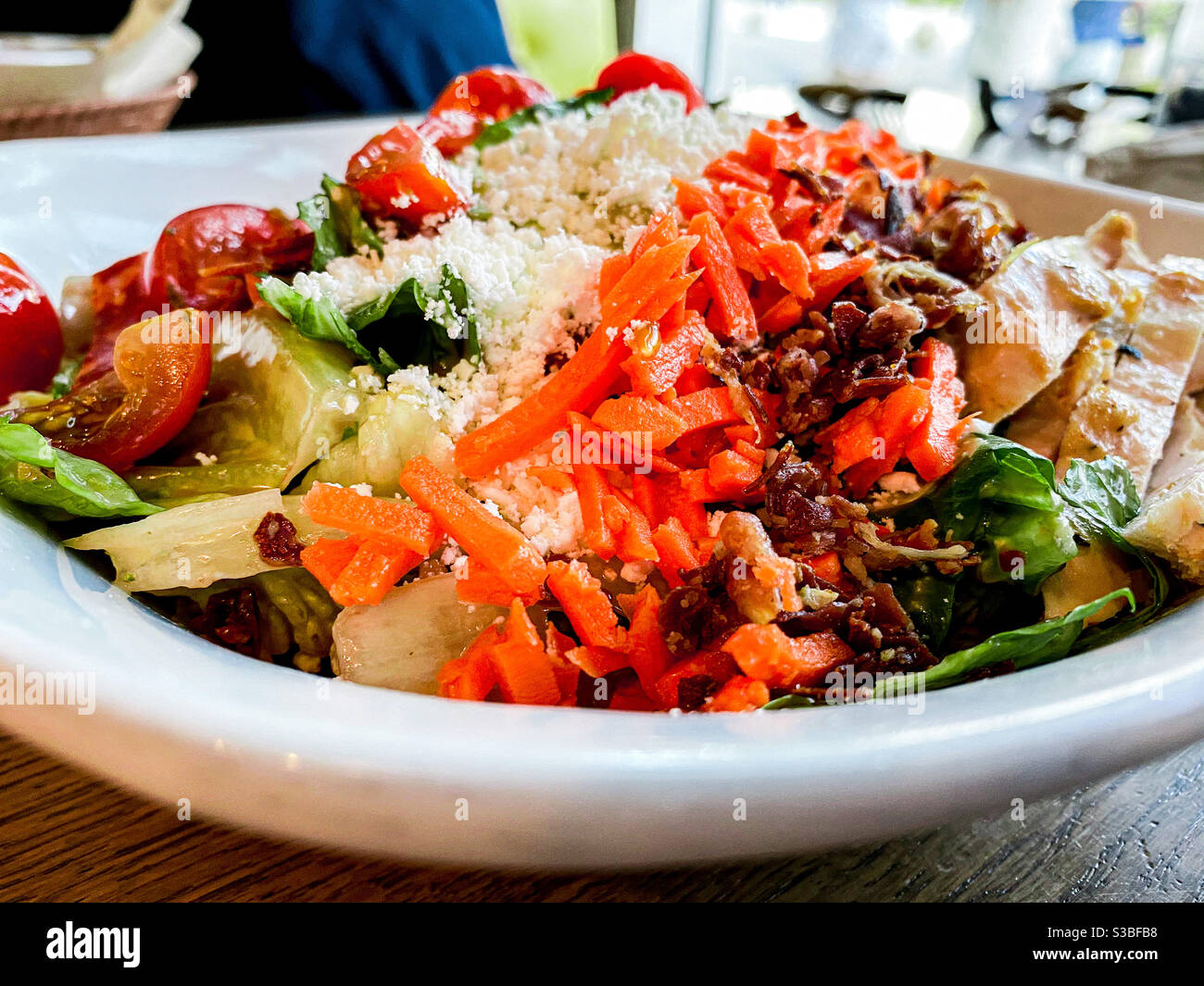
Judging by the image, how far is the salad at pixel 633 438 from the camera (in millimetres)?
1354

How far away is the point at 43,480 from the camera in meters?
1.48

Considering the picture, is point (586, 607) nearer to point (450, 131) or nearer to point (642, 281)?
point (642, 281)

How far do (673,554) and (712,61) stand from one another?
398 inches

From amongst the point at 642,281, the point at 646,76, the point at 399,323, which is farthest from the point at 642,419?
the point at 646,76

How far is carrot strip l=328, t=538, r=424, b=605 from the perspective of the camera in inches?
53.4

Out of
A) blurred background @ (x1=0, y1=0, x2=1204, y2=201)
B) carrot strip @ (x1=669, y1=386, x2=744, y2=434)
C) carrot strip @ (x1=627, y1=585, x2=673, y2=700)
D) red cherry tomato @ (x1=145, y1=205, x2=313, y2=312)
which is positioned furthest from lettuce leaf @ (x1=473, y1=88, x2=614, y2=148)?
carrot strip @ (x1=627, y1=585, x2=673, y2=700)

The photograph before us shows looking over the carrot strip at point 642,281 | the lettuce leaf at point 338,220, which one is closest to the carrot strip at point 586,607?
the carrot strip at point 642,281

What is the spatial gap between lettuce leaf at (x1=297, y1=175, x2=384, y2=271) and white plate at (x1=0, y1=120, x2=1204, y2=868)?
1.15 metres

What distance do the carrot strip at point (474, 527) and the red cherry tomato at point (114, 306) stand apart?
94 centimetres

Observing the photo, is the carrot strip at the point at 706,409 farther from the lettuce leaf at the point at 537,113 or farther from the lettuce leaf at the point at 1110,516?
the lettuce leaf at the point at 537,113

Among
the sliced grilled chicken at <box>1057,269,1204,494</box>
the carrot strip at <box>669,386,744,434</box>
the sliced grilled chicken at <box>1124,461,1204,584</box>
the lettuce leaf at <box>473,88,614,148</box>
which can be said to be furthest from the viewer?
the lettuce leaf at <box>473,88,614,148</box>

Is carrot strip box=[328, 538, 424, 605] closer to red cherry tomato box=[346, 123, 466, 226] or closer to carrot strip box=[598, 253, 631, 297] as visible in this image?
carrot strip box=[598, 253, 631, 297]
